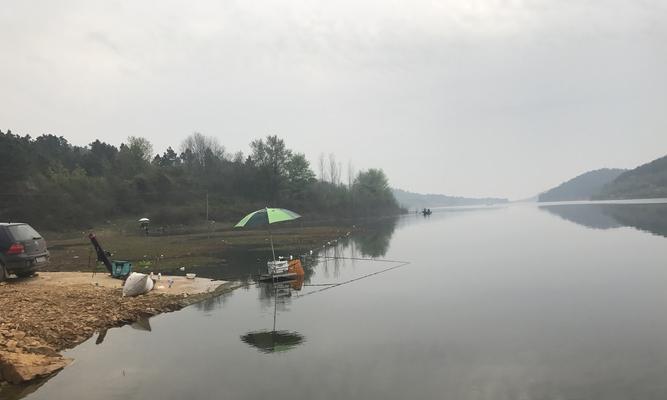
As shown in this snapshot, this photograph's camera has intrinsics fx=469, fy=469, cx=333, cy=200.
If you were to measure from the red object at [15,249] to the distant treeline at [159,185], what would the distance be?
52.4 meters

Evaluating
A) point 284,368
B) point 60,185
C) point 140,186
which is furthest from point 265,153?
point 284,368

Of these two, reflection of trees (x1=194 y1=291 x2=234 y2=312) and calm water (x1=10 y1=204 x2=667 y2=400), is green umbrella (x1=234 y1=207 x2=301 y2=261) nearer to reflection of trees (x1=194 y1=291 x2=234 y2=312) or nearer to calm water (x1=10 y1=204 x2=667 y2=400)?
reflection of trees (x1=194 y1=291 x2=234 y2=312)

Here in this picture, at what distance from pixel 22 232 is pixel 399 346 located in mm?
13476

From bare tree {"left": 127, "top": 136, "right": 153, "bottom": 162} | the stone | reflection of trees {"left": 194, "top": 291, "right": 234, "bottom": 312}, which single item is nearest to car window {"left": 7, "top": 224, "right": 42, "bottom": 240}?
reflection of trees {"left": 194, "top": 291, "right": 234, "bottom": 312}

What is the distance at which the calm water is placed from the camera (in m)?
9.01

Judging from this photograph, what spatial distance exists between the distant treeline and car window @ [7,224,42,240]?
51.7 m

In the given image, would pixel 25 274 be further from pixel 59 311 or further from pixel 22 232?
pixel 59 311

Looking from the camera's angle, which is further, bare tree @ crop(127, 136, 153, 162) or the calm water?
bare tree @ crop(127, 136, 153, 162)

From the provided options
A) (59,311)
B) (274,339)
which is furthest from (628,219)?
(59,311)

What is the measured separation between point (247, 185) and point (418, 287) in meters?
105

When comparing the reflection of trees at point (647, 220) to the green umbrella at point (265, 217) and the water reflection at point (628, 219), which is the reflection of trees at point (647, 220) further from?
the green umbrella at point (265, 217)

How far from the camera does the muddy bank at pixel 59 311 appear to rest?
9422 millimetres

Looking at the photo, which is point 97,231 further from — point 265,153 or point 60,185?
point 265,153

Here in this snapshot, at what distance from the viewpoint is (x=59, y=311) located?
42.3 ft
